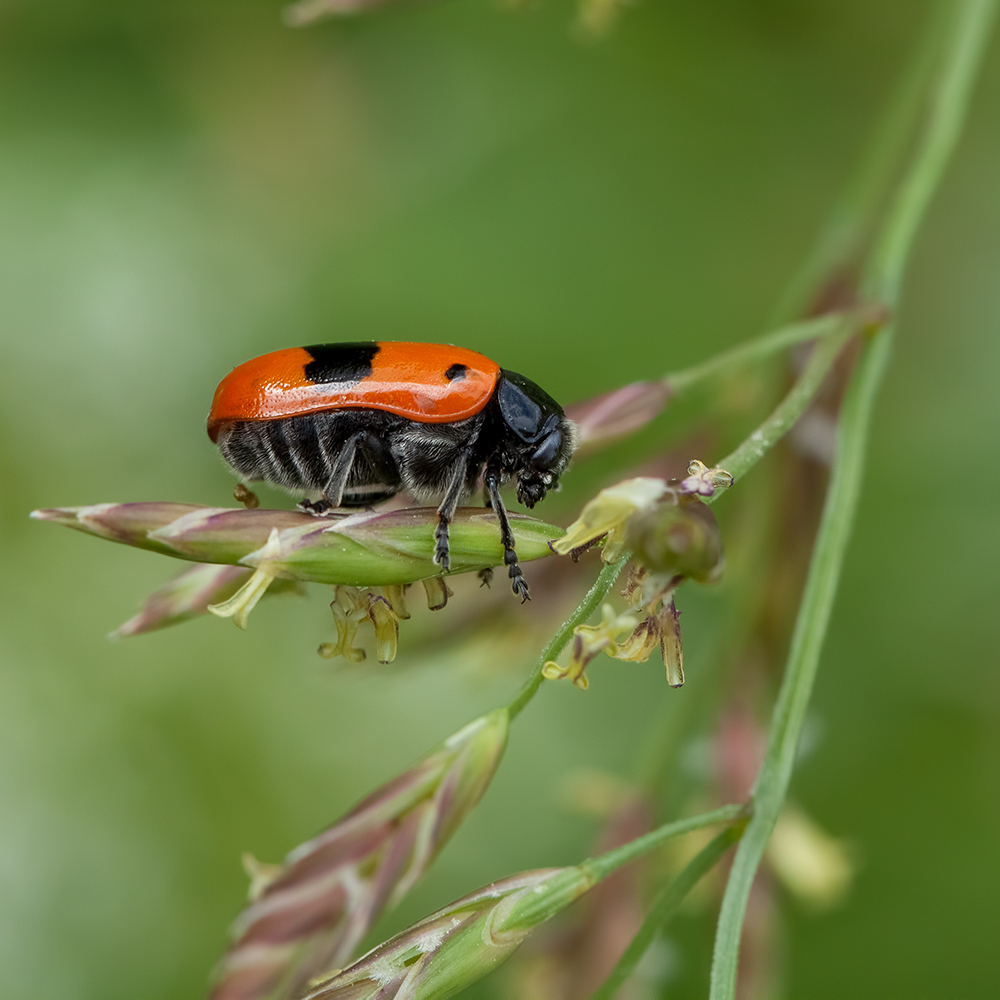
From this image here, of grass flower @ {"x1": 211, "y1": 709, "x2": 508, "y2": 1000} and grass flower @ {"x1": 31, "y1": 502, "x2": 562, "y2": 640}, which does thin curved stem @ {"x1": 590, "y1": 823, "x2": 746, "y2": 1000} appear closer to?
grass flower @ {"x1": 211, "y1": 709, "x2": 508, "y2": 1000}

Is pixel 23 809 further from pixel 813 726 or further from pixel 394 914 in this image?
pixel 813 726

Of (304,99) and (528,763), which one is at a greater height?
(304,99)

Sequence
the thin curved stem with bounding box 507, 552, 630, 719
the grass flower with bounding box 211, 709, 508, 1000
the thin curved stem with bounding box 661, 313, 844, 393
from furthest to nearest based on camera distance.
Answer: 1. the thin curved stem with bounding box 661, 313, 844, 393
2. the grass flower with bounding box 211, 709, 508, 1000
3. the thin curved stem with bounding box 507, 552, 630, 719

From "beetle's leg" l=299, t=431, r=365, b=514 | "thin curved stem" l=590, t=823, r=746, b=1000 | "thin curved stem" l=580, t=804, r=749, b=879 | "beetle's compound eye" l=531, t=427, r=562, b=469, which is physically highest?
"beetle's leg" l=299, t=431, r=365, b=514

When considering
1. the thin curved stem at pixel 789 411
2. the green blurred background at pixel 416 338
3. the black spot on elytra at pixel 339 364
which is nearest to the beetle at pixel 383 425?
the black spot on elytra at pixel 339 364

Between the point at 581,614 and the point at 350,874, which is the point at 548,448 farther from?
the point at 350,874

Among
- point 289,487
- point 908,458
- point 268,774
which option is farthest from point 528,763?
point 289,487

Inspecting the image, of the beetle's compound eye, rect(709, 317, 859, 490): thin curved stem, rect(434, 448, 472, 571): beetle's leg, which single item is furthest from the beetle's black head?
rect(709, 317, 859, 490): thin curved stem

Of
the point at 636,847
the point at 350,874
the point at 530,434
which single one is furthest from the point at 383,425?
the point at 636,847
